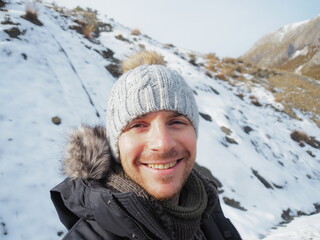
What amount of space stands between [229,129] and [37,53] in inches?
202

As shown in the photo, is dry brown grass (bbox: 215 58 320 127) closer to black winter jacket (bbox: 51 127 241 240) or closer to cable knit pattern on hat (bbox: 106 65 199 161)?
cable knit pattern on hat (bbox: 106 65 199 161)

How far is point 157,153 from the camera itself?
4.33 feet

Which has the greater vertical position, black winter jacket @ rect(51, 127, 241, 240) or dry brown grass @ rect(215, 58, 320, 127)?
black winter jacket @ rect(51, 127, 241, 240)

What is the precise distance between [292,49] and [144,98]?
5047cm

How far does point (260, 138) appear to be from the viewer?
7.14 meters

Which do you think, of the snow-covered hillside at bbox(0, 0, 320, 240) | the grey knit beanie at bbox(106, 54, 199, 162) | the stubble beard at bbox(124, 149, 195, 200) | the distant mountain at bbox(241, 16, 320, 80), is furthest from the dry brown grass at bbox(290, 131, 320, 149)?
the distant mountain at bbox(241, 16, 320, 80)

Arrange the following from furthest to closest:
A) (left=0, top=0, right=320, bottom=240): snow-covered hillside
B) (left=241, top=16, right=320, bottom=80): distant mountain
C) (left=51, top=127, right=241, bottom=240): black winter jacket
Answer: (left=241, top=16, right=320, bottom=80): distant mountain, (left=0, top=0, right=320, bottom=240): snow-covered hillside, (left=51, top=127, right=241, bottom=240): black winter jacket

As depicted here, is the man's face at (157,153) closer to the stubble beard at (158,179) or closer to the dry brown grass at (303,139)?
the stubble beard at (158,179)

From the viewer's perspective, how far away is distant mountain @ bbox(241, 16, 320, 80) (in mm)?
36841

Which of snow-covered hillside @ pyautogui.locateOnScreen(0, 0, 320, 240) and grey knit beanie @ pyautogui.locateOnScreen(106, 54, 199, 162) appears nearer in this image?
grey knit beanie @ pyautogui.locateOnScreen(106, 54, 199, 162)

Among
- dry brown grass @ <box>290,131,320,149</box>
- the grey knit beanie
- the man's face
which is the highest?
the grey knit beanie

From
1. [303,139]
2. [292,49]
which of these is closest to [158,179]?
[303,139]

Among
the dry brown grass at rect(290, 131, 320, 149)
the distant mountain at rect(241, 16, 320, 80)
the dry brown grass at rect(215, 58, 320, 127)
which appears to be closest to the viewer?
the dry brown grass at rect(290, 131, 320, 149)

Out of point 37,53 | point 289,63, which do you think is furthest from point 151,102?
point 289,63
